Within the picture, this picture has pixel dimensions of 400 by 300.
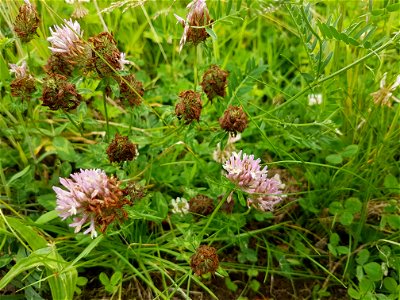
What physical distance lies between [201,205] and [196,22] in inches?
20.9

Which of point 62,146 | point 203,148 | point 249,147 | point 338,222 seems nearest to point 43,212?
point 62,146

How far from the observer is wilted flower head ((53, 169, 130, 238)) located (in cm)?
125

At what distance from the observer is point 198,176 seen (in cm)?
184

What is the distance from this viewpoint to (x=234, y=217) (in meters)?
1.63

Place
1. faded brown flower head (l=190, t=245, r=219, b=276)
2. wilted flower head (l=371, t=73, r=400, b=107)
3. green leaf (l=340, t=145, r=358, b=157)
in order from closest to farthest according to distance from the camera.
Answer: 1. faded brown flower head (l=190, t=245, r=219, b=276)
2. wilted flower head (l=371, t=73, r=400, b=107)
3. green leaf (l=340, t=145, r=358, b=157)

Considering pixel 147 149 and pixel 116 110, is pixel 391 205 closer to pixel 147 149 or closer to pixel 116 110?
pixel 147 149

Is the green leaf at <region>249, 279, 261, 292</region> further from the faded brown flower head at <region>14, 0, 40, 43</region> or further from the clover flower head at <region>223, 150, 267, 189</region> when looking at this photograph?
the faded brown flower head at <region>14, 0, 40, 43</region>

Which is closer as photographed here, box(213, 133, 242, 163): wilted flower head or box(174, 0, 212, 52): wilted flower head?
box(174, 0, 212, 52): wilted flower head

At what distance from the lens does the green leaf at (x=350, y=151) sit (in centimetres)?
172

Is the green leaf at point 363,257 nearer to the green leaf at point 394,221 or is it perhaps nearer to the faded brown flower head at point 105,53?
the green leaf at point 394,221

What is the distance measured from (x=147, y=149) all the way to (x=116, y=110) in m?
0.30

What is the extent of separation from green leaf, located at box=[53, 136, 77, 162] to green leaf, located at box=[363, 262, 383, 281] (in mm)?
955

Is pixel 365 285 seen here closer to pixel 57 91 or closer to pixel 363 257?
pixel 363 257

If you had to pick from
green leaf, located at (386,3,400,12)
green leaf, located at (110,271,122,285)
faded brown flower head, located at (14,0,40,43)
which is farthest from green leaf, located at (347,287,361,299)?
faded brown flower head, located at (14,0,40,43)
